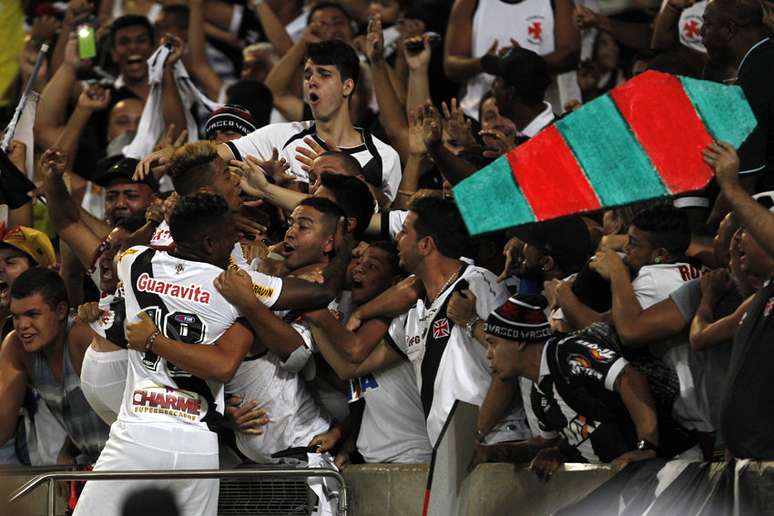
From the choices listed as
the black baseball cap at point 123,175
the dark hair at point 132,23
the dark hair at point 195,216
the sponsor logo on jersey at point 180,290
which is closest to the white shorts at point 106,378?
the sponsor logo on jersey at point 180,290

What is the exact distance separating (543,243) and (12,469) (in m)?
3.15

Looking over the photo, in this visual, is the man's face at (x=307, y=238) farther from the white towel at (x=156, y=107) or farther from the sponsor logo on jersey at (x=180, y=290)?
the white towel at (x=156, y=107)

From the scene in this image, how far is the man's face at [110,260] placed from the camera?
822cm

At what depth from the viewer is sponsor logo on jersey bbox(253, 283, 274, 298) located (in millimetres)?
7137

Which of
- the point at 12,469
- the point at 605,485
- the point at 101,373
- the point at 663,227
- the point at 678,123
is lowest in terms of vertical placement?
the point at 12,469

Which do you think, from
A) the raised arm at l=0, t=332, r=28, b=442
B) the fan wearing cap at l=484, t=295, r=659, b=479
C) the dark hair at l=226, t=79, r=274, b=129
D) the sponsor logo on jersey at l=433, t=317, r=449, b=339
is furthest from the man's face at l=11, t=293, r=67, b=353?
the fan wearing cap at l=484, t=295, r=659, b=479

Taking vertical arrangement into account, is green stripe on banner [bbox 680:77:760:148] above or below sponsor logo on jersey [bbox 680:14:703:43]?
above

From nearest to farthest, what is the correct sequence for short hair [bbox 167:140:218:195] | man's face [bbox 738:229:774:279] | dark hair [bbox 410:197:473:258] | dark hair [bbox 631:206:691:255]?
man's face [bbox 738:229:774:279] < dark hair [bbox 631:206:691:255] < dark hair [bbox 410:197:473:258] < short hair [bbox 167:140:218:195]

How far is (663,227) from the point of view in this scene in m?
6.60

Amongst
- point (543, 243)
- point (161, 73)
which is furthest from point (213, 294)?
point (161, 73)

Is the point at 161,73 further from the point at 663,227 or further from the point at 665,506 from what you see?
the point at 665,506

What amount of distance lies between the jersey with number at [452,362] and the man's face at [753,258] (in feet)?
5.38

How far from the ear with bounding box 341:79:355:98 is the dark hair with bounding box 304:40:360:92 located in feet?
0.07

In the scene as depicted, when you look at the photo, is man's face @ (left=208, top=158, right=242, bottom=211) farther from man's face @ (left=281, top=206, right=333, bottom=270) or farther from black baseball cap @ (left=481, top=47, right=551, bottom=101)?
black baseball cap @ (left=481, top=47, right=551, bottom=101)
